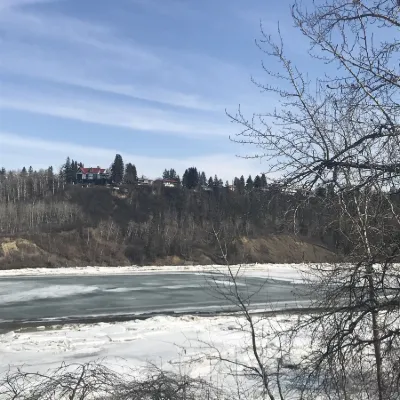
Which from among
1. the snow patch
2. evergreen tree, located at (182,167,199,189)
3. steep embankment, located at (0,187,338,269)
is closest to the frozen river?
the snow patch

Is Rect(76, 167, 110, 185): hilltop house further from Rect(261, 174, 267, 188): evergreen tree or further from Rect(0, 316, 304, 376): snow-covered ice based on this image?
Rect(261, 174, 267, 188): evergreen tree

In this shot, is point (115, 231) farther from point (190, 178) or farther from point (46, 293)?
point (46, 293)

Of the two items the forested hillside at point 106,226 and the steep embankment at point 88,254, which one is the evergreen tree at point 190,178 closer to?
the forested hillside at point 106,226

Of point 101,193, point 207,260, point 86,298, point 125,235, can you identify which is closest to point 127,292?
point 86,298

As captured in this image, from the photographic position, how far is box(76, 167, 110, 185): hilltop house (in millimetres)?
109800

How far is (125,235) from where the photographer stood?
6862cm

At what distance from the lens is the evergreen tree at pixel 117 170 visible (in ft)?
346

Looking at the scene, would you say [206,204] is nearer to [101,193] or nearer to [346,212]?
[101,193]

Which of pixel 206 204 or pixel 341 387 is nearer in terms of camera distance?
pixel 341 387

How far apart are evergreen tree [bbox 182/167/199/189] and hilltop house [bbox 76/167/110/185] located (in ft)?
67.3

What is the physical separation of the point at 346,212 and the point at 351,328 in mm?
1188

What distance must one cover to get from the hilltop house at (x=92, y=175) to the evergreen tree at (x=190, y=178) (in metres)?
20.5

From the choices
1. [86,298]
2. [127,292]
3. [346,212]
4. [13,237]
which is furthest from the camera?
[13,237]

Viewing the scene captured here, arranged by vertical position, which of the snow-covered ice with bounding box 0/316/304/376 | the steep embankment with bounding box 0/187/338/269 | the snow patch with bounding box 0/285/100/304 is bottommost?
the snow patch with bounding box 0/285/100/304
